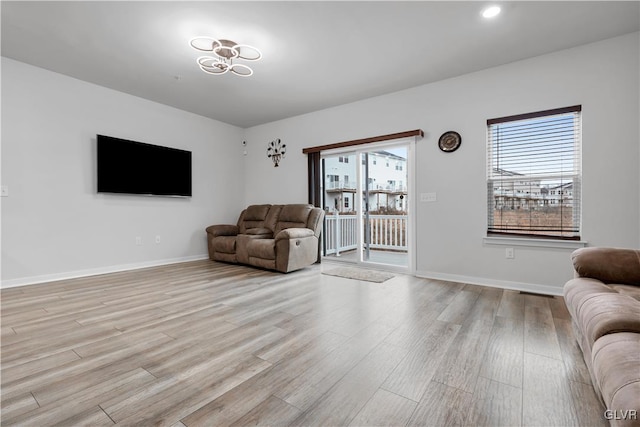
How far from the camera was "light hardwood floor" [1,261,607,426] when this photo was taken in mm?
1272

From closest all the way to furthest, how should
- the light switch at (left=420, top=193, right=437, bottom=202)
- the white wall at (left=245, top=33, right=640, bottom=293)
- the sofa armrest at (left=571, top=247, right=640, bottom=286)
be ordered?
the sofa armrest at (left=571, top=247, right=640, bottom=286) < the white wall at (left=245, top=33, right=640, bottom=293) < the light switch at (left=420, top=193, right=437, bottom=202)

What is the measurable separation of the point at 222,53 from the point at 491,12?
99.9 inches

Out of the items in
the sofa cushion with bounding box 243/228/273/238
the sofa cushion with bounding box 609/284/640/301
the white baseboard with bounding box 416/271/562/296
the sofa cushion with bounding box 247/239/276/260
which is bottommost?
the white baseboard with bounding box 416/271/562/296

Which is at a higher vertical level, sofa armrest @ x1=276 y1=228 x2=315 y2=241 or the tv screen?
the tv screen

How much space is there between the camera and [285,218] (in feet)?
16.2

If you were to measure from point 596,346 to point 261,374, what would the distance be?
1.56m

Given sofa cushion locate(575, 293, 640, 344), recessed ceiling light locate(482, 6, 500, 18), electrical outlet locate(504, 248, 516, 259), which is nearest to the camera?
sofa cushion locate(575, 293, 640, 344)

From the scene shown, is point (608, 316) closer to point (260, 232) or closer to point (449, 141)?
point (449, 141)

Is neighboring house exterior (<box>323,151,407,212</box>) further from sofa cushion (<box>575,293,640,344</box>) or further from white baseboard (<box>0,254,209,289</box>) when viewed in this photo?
sofa cushion (<box>575,293,640,344</box>)

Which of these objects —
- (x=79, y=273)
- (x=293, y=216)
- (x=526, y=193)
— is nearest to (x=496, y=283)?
(x=526, y=193)

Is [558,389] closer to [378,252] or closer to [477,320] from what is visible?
[477,320]

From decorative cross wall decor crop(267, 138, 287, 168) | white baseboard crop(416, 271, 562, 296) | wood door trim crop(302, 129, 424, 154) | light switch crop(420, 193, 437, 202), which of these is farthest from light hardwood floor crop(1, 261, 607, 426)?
decorative cross wall decor crop(267, 138, 287, 168)

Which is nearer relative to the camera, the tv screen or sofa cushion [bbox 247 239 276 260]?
the tv screen

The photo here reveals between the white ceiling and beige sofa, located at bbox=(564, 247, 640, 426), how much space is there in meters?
2.12
